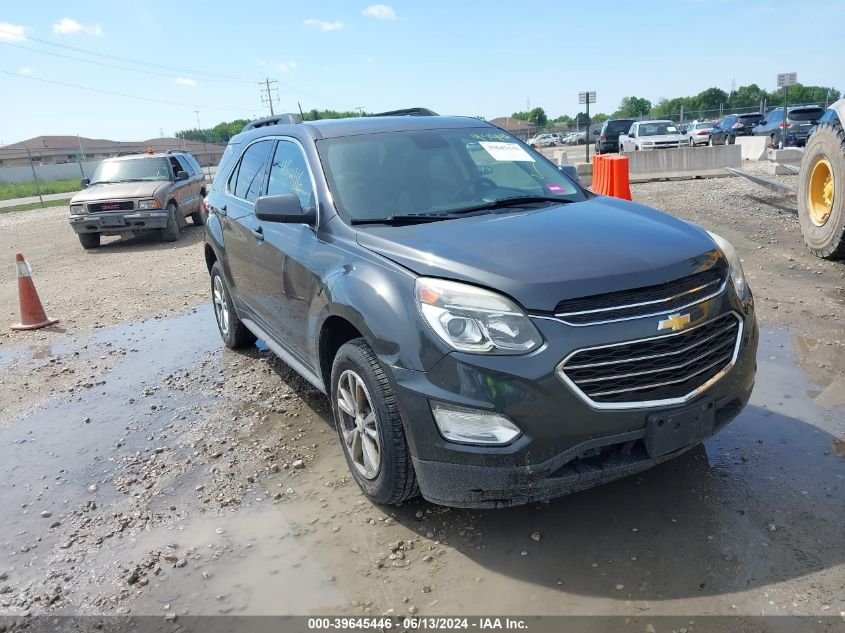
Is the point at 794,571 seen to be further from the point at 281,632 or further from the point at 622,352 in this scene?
the point at 281,632

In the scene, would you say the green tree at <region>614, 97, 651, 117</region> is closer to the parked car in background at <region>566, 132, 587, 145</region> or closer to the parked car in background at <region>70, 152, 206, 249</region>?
the parked car in background at <region>566, 132, 587, 145</region>

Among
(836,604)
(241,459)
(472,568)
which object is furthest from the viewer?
(241,459)

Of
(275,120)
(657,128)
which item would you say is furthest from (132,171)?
(657,128)

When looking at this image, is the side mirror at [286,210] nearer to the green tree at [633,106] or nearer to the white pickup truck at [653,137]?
the white pickup truck at [653,137]

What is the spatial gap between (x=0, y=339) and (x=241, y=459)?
16.2 ft

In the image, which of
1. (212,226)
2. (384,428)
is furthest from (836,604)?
(212,226)

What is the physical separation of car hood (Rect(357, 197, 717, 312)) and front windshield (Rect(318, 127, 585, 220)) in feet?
0.96

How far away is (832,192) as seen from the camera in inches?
285

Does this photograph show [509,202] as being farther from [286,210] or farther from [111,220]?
[111,220]

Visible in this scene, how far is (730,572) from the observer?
105 inches

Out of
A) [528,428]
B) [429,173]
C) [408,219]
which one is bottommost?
Answer: [528,428]

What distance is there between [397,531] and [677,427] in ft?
4.40

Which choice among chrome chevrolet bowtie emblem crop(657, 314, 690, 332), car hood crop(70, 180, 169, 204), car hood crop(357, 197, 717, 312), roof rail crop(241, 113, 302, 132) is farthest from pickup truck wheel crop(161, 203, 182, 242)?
chrome chevrolet bowtie emblem crop(657, 314, 690, 332)

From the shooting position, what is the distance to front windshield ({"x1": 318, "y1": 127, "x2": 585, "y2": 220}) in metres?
3.68
